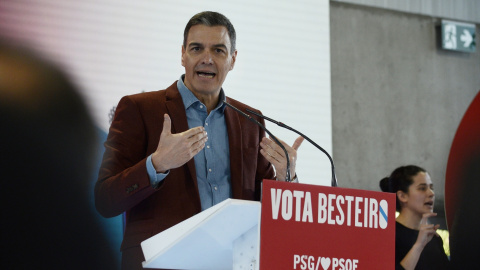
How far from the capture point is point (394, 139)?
18.1ft

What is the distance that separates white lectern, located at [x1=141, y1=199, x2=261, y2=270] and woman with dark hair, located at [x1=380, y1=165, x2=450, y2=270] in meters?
2.05

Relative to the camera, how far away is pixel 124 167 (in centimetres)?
234

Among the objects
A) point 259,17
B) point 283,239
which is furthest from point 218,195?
point 259,17

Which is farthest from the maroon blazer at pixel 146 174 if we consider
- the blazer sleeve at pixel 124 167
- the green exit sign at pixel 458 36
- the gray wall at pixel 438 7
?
the green exit sign at pixel 458 36

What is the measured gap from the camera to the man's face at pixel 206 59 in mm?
2592

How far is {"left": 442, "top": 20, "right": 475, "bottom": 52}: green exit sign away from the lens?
18.7 ft

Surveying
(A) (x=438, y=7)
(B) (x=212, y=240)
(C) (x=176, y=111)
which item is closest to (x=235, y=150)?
(C) (x=176, y=111)

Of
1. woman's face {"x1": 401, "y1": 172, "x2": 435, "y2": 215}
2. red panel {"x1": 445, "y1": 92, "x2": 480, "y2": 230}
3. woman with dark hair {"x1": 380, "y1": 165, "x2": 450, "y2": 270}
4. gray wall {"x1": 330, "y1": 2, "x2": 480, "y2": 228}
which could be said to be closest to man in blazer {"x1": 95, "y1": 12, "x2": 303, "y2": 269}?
woman with dark hair {"x1": 380, "y1": 165, "x2": 450, "y2": 270}

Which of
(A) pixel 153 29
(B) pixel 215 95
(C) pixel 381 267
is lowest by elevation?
(C) pixel 381 267

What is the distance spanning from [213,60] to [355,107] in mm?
3023

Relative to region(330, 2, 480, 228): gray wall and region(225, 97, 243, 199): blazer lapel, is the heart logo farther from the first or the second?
region(330, 2, 480, 228): gray wall

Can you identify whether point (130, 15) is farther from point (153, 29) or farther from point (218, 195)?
point (218, 195)

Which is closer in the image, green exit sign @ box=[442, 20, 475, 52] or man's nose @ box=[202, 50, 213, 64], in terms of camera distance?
man's nose @ box=[202, 50, 213, 64]

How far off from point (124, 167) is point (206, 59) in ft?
1.83
